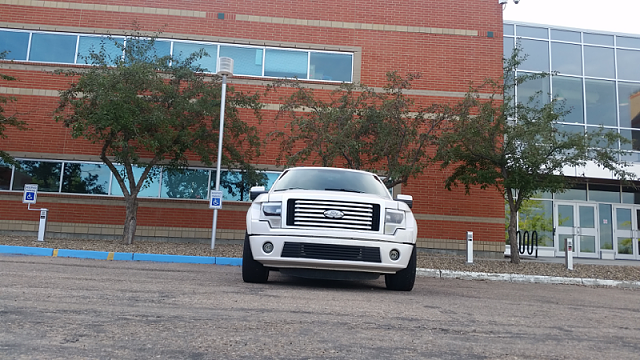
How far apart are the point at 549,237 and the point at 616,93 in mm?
6777

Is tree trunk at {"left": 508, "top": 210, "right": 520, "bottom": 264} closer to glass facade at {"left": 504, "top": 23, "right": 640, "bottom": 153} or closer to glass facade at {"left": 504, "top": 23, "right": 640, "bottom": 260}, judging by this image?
glass facade at {"left": 504, "top": 23, "right": 640, "bottom": 260}

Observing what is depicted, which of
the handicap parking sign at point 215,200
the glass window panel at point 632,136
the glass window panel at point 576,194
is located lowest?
the handicap parking sign at point 215,200

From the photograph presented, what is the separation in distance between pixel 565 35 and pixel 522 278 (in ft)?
49.5

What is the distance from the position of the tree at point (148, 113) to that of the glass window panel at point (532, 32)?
12.7 m

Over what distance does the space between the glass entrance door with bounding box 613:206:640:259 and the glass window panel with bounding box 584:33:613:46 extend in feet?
23.3

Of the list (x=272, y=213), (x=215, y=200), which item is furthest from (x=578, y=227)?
(x=272, y=213)

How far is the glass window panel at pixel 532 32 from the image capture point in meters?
20.8

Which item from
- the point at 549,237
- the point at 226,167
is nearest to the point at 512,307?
the point at 226,167

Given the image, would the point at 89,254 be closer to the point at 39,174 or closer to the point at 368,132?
the point at 368,132

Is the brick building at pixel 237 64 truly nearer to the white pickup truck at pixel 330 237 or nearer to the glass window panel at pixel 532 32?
the glass window panel at pixel 532 32

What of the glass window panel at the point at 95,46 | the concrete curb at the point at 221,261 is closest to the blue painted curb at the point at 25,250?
the concrete curb at the point at 221,261

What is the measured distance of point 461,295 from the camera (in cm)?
635

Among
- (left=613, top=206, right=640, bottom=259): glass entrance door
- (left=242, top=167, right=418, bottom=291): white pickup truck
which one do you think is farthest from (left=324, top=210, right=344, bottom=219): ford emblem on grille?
(left=613, top=206, right=640, bottom=259): glass entrance door

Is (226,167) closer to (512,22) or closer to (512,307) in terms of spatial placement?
(512,307)
